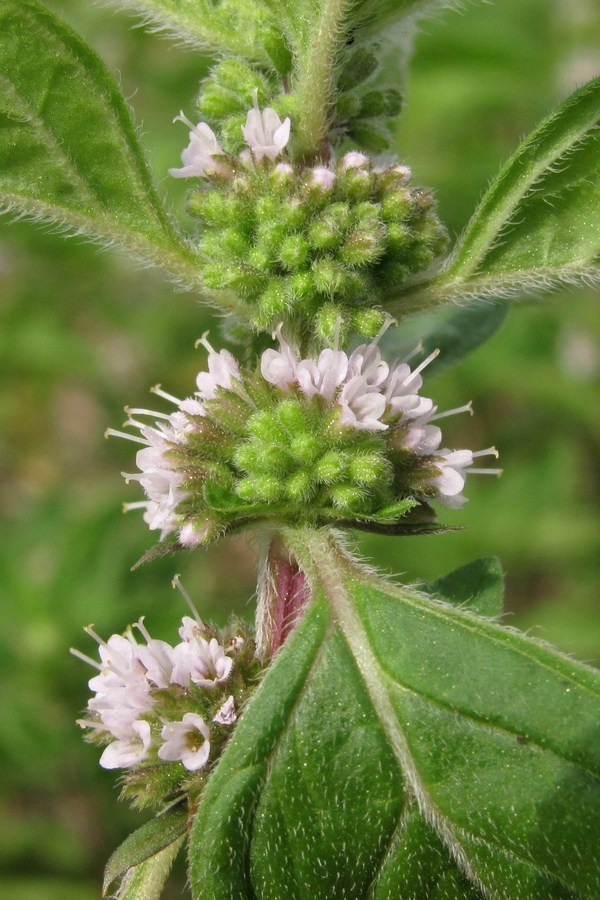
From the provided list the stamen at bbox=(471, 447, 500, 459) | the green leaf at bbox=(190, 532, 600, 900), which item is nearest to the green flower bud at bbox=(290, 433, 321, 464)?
the green leaf at bbox=(190, 532, 600, 900)

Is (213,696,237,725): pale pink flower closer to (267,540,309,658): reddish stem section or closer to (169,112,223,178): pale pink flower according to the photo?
(267,540,309,658): reddish stem section

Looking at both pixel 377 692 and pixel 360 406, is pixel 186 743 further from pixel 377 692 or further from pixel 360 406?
pixel 360 406

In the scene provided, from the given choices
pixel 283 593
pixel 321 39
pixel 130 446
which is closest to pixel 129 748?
pixel 283 593

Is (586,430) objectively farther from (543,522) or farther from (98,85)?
(98,85)

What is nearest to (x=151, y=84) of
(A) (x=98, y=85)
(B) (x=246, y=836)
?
(A) (x=98, y=85)

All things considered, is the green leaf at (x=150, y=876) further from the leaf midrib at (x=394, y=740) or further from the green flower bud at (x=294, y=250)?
the green flower bud at (x=294, y=250)
